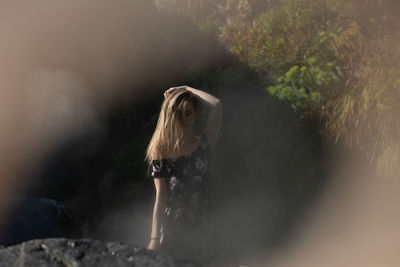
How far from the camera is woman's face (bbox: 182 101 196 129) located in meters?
3.15

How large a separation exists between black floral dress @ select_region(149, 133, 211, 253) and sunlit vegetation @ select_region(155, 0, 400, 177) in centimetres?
237

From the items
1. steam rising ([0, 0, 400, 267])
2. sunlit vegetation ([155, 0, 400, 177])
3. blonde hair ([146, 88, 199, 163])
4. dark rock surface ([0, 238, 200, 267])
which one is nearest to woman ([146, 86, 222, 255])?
blonde hair ([146, 88, 199, 163])

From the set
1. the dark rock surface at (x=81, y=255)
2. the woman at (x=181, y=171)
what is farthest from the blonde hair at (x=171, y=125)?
the dark rock surface at (x=81, y=255)

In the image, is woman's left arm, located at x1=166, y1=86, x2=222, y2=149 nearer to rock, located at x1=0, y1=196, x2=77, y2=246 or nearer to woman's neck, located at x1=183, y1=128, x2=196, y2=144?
woman's neck, located at x1=183, y1=128, x2=196, y2=144

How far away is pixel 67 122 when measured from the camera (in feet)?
24.8

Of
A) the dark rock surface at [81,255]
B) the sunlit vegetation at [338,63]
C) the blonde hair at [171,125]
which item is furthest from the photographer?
the sunlit vegetation at [338,63]

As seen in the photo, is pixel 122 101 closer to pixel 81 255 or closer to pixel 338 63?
pixel 338 63

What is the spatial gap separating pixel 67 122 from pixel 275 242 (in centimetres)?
397

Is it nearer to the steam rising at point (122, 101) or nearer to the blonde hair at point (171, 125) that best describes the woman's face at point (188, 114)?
the blonde hair at point (171, 125)

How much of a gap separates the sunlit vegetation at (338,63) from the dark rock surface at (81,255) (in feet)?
11.0

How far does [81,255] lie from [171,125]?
1168 millimetres

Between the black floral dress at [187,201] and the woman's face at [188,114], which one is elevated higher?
the woman's face at [188,114]

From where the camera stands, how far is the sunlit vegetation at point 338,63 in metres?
4.99

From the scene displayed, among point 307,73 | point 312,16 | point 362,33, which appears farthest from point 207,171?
point 312,16
